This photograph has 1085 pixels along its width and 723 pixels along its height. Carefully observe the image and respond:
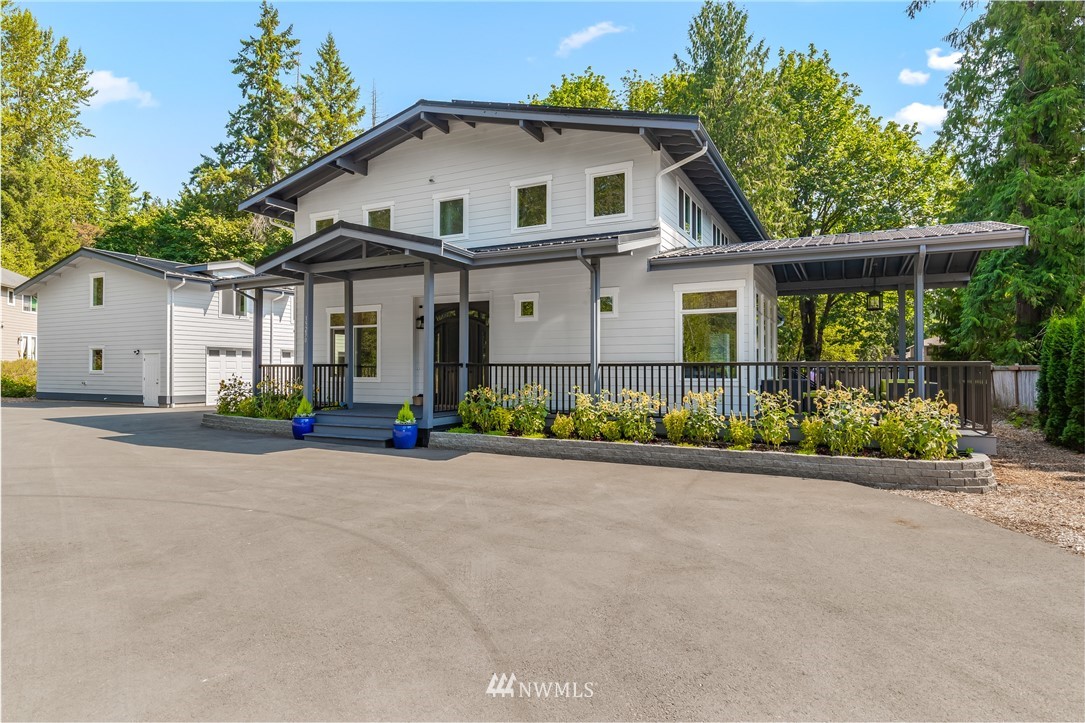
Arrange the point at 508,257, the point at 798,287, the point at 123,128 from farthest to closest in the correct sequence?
the point at 123,128 → the point at 798,287 → the point at 508,257

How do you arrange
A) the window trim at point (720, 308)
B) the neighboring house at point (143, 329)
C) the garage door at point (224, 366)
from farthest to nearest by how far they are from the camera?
the garage door at point (224, 366), the neighboring house at point (143, 329), the window trim at point (720, 308)

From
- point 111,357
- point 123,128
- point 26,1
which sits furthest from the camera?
point 26,1

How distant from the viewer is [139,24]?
11.6 m

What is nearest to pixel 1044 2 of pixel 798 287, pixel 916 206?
pixel 916 206

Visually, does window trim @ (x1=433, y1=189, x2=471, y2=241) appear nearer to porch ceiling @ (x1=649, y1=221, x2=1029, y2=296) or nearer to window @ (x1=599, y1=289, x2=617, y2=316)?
window @ (x1=599, y1=289, x2=617, y2=316)

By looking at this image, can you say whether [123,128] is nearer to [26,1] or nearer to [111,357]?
[111,357]

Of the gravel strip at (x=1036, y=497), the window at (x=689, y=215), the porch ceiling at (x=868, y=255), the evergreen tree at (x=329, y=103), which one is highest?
the evergreen tree at (x=329, y=103)

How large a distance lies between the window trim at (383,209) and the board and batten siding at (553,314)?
148 cm

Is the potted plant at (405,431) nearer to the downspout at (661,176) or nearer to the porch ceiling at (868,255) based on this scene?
the porch ceiling at (868,255)

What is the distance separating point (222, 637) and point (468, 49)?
12712mm

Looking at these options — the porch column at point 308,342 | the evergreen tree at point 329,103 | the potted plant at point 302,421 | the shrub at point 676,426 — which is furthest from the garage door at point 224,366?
the shrub at point 676,426

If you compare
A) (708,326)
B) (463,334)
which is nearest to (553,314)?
(463,334)

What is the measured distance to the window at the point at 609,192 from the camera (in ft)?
36.3

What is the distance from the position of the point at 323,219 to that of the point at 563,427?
8.95 m
